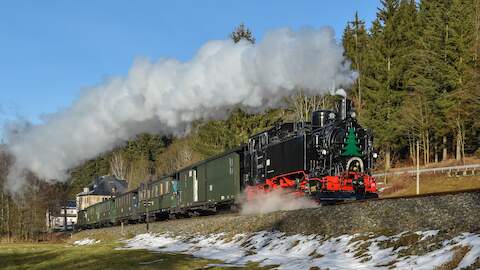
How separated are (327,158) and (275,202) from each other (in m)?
3.28

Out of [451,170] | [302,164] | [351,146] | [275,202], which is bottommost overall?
[275,202]

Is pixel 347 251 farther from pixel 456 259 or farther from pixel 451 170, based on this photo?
pixel 451 170

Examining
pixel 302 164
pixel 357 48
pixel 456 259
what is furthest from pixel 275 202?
pixel 357 48

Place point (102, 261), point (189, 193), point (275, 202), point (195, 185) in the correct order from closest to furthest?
1. point (102, 261)
2. point (275, 202)
3. point (195, 185)
4. point (189, 193)

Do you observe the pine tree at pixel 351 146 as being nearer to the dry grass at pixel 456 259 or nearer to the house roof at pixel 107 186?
the dry grass at pixel 456 259

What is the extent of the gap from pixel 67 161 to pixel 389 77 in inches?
1272

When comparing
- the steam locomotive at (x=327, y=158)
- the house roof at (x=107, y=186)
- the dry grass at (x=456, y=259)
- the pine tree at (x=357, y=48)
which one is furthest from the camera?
the house roof at (x=107, y=186)

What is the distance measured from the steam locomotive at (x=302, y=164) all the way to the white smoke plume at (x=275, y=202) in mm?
253

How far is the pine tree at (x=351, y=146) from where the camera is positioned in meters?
22.0

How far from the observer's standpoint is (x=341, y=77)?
28.8 metres

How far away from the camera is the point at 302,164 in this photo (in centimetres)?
2211

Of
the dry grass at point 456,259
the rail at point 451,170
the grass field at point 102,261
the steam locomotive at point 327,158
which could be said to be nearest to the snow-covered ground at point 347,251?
the dry grass at point 456,259

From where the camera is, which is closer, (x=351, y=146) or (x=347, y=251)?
(x=347, y=251)

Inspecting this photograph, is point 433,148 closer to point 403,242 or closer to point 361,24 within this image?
point 361,24
